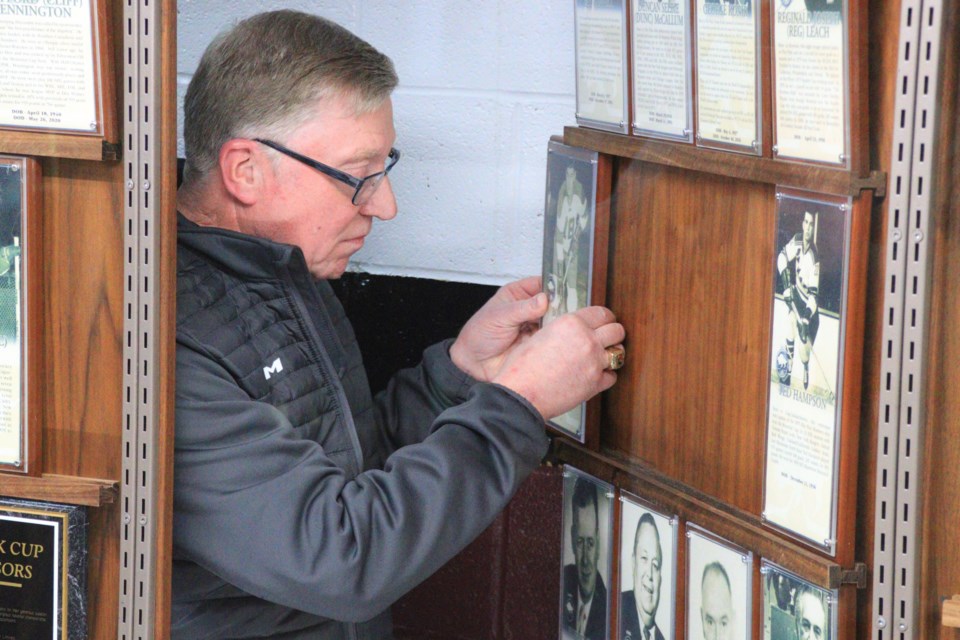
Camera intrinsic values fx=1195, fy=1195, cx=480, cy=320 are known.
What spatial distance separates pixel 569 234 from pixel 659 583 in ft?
1.79

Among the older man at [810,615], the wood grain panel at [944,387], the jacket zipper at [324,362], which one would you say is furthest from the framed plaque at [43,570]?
the wood grain panel at [944,387]

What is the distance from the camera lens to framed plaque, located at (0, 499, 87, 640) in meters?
1.42

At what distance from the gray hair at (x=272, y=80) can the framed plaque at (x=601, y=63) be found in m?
0.29

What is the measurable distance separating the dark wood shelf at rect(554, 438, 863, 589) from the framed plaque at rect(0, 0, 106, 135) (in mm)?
881

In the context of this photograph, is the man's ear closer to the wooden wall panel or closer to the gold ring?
the wooden wall panel

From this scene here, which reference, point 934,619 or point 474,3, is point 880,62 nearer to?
point 934,619

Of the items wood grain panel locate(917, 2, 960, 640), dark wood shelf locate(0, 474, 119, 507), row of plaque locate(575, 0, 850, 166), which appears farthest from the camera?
dark wood shelf locate(0, 474, 119, 507)

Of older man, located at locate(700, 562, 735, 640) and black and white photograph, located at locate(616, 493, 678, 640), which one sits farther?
black and white photograph, located at locate(616, 493, 678, 640)

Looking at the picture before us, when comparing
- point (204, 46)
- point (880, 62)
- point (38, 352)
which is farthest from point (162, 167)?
point (880, 62)

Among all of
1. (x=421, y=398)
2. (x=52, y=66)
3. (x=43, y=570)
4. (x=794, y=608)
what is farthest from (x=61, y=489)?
(x=794, y=608)

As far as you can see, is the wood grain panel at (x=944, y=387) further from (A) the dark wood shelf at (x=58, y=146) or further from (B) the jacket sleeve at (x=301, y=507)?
(A) the dark wood shelf at (x=58, y=146)

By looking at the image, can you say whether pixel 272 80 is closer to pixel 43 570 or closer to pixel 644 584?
pixel 43 570

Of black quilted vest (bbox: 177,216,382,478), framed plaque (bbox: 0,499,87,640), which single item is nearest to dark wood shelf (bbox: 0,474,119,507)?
framed plaque (bbox: 0,499,87,640)

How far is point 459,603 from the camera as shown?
7.25ft
